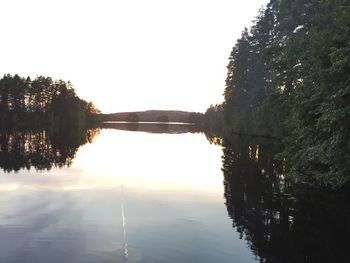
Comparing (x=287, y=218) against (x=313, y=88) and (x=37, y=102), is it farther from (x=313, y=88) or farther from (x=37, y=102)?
(x=37, y=102)

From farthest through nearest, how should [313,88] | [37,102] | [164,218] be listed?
[37,102]
[313,88]
[164,218]

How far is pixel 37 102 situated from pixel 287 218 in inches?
5642

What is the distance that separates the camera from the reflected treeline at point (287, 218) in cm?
1454

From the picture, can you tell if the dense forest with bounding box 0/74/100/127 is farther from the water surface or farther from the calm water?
the calm water

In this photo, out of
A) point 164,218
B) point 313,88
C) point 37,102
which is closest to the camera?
point 164,218

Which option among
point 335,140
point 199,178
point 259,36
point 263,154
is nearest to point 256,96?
point 259,36

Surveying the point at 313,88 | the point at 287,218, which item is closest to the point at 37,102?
the point at 313,88

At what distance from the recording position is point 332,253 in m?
14.4

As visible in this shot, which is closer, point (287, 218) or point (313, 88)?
point (287, 218)

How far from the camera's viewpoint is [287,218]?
18609mm

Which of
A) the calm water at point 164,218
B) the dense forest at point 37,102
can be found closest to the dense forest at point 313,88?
the calm water at point 164,218

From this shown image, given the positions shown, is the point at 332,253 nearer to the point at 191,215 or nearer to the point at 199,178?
the point at 191,215

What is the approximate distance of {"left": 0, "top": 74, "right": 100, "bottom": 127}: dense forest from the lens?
134250 mm

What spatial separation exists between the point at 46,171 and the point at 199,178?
36.8ft
